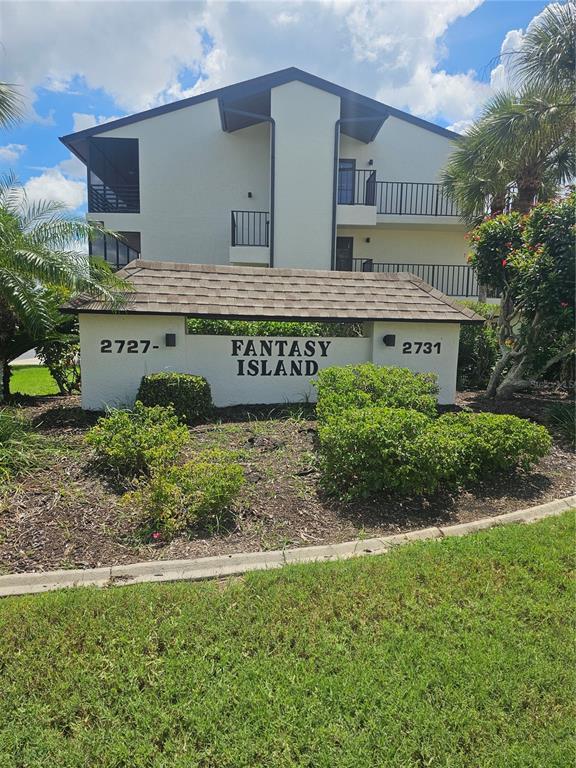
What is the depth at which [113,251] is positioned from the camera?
72.4ft

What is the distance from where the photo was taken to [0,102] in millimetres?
7605

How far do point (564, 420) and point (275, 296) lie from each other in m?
5.81

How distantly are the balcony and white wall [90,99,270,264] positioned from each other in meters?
0.71

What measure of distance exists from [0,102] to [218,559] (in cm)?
827

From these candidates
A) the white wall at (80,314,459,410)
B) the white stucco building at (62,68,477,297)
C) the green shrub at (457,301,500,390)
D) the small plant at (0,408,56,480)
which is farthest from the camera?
the white stucco building at (62,68,477,297)

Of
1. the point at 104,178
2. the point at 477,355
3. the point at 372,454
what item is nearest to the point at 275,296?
the point at 372,454

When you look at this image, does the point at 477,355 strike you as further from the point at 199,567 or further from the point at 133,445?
the point at 199,567

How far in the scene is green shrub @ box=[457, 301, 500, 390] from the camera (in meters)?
12.5

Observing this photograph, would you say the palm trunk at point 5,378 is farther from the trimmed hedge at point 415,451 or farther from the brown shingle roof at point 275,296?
the trimmed hedge at point 415,451

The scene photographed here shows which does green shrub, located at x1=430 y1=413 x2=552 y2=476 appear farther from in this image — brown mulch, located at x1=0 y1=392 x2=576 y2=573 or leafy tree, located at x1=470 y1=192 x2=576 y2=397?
leafy tree, located at x1=470 y1=192 x2=576 y2=397

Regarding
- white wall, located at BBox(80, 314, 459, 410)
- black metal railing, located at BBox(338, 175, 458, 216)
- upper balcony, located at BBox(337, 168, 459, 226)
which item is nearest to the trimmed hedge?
white wall, located at BBox(80, 314, 459, 410)

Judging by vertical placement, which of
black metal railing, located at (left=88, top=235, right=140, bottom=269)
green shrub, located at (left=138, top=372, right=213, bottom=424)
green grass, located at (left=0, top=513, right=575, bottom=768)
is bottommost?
green grass, located at (left=0, top=513, right=575, bottom=768)

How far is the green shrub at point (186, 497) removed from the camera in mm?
4395

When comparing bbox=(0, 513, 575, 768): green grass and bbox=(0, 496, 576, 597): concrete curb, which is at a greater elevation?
bbox=(0, 513, 575, 768): green grass
